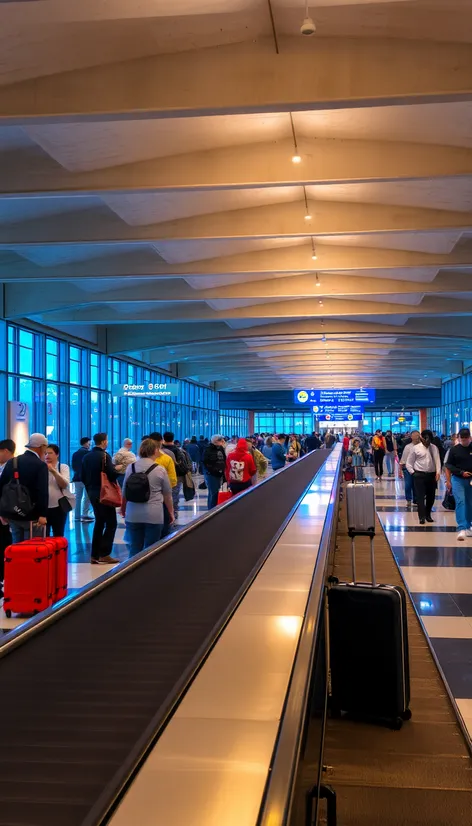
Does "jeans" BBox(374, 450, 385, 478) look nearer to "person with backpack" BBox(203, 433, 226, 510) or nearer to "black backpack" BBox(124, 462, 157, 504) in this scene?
"person with backpack" BBox(203, 433, 226, 510)

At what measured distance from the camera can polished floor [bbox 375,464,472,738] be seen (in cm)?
602

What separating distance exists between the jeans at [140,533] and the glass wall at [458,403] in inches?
1233

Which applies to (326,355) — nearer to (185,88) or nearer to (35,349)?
(35,349)

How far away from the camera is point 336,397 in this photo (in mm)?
40750

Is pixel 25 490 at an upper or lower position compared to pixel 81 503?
upper

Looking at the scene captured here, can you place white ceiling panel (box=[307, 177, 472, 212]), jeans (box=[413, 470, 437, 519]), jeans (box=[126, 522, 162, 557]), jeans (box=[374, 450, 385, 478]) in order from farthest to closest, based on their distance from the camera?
jeans (box=[374, 450, 385, 478]), jeans (box=[413, 470, 437, 519]), white ceiling panel (box=[307, 177, 472, 212]), jeans (box=[126, 522, 162, 557])

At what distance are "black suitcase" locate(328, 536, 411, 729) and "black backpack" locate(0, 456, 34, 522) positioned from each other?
13.7 feet

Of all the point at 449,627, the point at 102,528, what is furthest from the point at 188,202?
the point at 449,627

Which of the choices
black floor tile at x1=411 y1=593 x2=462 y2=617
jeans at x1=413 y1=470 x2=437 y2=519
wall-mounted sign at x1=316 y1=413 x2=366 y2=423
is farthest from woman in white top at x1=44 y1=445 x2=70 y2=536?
wall-mounted sign at x1=316 y1=413 x2=366 y2=423

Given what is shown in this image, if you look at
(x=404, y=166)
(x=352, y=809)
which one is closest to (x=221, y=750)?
(x=352, y=809)

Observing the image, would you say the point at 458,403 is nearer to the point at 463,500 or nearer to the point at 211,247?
the point at 211,247

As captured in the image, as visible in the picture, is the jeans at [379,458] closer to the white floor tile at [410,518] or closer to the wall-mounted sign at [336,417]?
the wall-mounted sign at [336,417]

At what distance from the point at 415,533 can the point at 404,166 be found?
629 cm

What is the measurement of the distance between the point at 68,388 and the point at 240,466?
11453 millimetres
